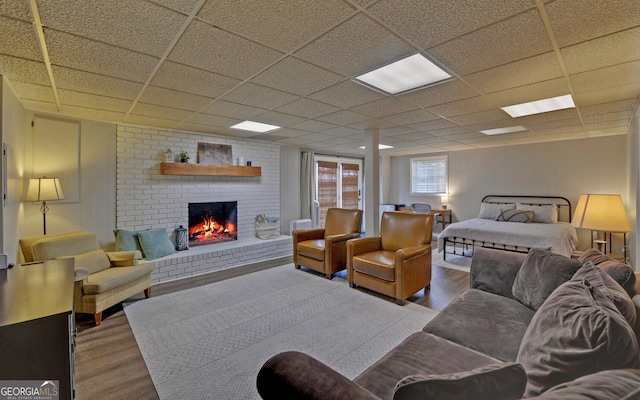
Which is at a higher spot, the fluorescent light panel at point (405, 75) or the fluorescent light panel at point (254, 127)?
the fluorescent light panel at point (254, 127)

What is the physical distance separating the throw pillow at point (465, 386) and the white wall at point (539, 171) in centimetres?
618

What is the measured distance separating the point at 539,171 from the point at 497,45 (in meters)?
5.38

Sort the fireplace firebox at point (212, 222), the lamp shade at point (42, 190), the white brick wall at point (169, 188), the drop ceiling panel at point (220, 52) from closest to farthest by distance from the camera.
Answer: the drop ceiling panel at point (220, 52)
the lamp shade at point (42, 190)
the white brick wall at point (169, 188)
the fireplace firebox at point (212, 222)

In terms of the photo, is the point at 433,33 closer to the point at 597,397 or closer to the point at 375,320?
the point at 597,397

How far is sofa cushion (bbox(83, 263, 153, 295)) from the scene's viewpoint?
2.80 meters

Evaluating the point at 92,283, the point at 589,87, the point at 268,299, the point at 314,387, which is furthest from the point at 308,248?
the point at 589,87

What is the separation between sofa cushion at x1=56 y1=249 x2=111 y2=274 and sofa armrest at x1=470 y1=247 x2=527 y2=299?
152 inches

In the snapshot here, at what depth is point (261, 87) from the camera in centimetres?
278

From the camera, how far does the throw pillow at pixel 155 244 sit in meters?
4.09

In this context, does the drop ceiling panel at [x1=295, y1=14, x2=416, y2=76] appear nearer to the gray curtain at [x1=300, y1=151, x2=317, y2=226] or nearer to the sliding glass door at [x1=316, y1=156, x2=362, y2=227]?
the gray curtain at [x1=300, y1=151, x2=317, y2=226]

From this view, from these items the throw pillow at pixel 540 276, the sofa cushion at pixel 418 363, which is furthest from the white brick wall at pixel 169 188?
the throw pillow at pixel 540 276

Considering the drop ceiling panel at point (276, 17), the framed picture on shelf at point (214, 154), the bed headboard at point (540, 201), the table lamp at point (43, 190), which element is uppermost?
the drop ceiling panel at point (276, 17)

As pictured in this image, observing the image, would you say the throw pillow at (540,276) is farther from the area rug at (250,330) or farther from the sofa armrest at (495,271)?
the area rug at (250,330)

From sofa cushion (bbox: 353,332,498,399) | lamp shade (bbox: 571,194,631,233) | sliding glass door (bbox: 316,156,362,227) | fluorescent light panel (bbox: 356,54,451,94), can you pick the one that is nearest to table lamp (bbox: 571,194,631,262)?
lamp shade (bbox: 571,194,631,233)
